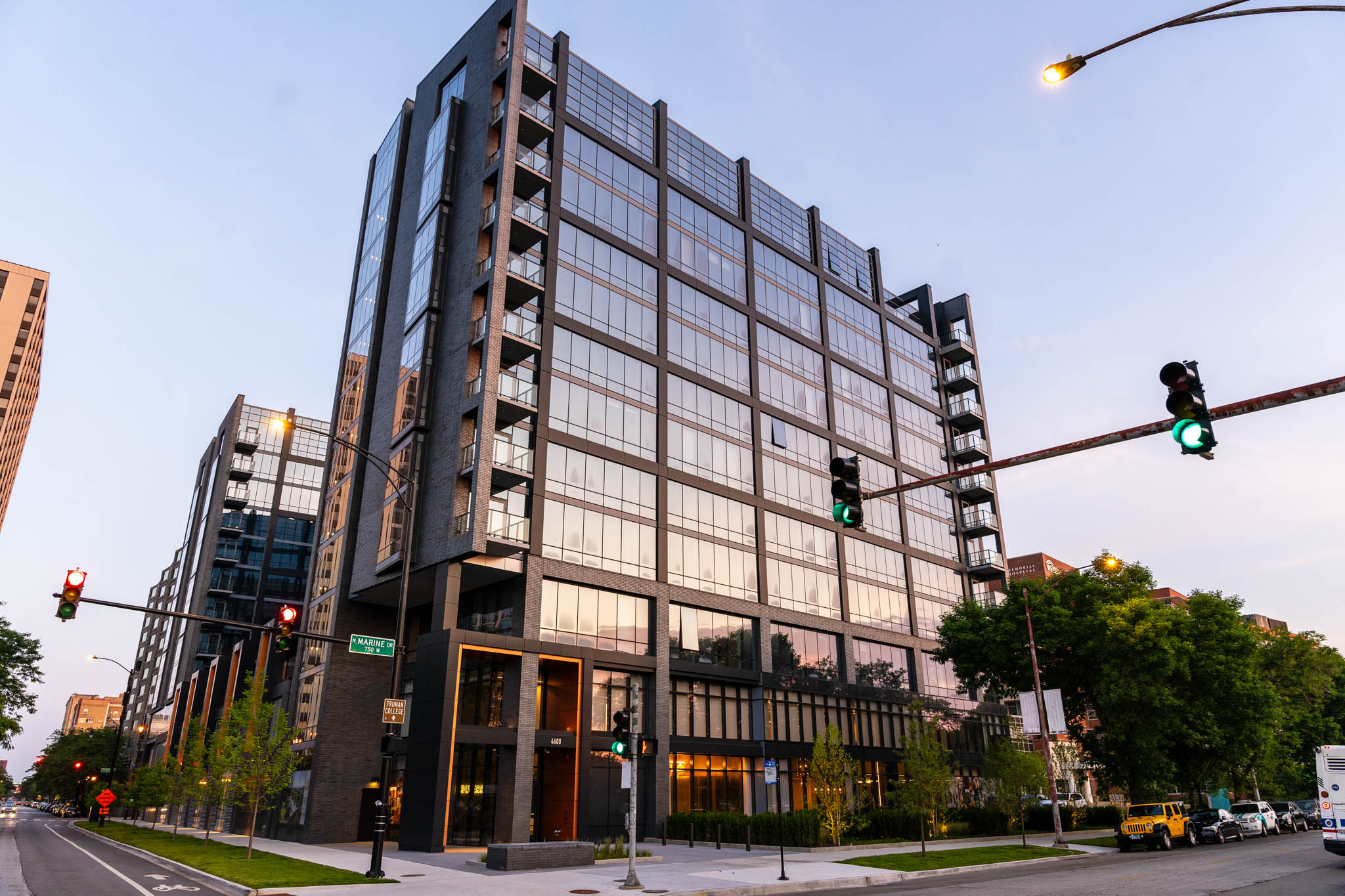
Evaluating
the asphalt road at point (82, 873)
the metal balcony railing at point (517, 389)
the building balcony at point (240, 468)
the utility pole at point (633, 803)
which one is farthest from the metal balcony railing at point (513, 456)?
the building balcony at point (240, 468)

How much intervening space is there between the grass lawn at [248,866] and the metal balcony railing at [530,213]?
30.2 metres

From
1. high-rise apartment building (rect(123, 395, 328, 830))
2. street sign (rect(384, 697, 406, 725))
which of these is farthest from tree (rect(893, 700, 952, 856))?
high-rise apartment building (rect(123, 395, 328, 830))

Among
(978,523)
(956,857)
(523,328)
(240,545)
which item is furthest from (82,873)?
(240,545)

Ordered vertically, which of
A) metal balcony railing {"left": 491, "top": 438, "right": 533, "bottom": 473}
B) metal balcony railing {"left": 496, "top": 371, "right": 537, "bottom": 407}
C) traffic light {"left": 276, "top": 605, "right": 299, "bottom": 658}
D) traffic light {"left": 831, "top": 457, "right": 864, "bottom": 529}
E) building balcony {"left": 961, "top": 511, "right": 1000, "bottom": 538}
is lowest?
traffic light {"left": 276, "top": 605, "right": 299, "bottom": 658}

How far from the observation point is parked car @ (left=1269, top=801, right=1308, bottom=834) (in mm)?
47250

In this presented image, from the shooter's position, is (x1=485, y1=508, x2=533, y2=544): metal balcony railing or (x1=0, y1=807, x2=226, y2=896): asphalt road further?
(x1=485, y1=508, x2=533, y2=544): metal balcony railing

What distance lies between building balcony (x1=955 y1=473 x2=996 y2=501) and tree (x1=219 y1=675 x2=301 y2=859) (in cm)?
4218

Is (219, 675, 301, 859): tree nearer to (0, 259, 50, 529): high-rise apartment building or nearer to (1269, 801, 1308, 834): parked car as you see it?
(1269, 801, 1308, 834): parked car

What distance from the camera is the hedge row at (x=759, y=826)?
3288 centimetres

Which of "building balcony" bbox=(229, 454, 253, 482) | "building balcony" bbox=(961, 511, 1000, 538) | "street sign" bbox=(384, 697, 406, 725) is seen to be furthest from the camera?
"building balcony" bbox=(229, 454, 253, 482)

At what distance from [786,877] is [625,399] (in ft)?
93.0

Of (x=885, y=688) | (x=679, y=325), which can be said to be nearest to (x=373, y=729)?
(x=679, y=325)

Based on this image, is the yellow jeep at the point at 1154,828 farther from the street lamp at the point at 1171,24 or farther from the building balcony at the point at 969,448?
the building balcony at the point at 969,448

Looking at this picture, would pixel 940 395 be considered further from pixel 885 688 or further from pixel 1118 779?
pixel 1118 779
